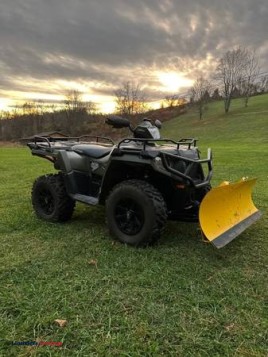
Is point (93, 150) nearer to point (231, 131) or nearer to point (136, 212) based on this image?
point (136, 212)

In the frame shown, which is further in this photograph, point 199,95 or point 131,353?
point 199,95

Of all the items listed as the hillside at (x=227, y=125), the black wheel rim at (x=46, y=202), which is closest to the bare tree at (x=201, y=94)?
the hillside at (x=227, y=125)

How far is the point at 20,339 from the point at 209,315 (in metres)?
1.32

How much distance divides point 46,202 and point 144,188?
1820mm

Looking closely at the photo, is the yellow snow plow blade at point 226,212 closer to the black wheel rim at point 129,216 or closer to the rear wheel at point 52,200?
the black wheel rim at point 129,216

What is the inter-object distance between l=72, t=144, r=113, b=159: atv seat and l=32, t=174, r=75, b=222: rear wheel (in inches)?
18.9

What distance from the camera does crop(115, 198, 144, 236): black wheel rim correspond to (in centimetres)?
367

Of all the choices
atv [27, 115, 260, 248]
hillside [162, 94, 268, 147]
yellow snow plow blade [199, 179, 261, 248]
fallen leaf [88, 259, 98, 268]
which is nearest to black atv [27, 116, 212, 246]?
atv [27, 115, 260, 248]

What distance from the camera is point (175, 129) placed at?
49312mm

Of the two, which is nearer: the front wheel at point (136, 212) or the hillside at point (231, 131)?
the front wheel at point (136, 212)

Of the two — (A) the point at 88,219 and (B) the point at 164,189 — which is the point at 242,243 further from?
(A) the point at 88,219

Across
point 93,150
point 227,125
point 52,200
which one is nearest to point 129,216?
point 93,150

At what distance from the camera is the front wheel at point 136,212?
11.4 ft

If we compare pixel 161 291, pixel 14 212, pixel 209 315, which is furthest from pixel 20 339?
pixel 14 212
